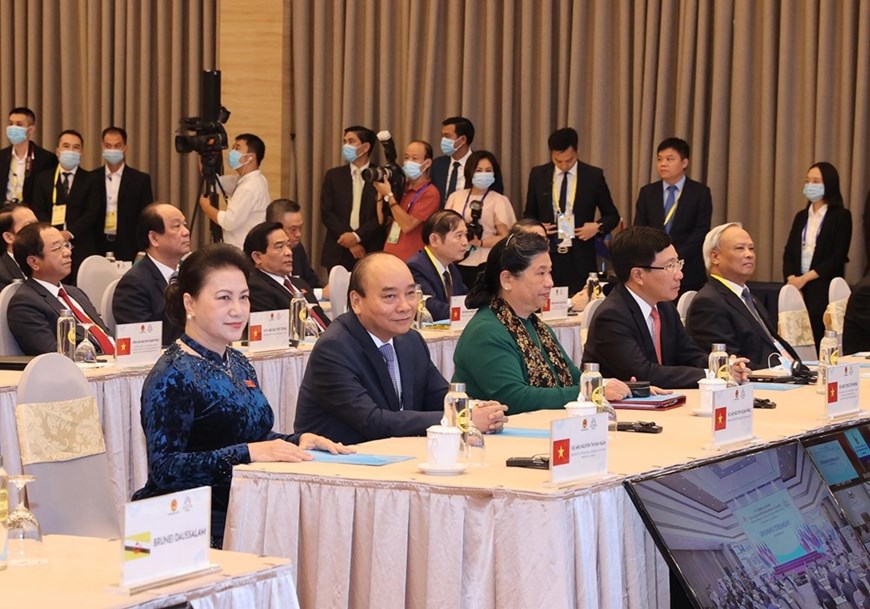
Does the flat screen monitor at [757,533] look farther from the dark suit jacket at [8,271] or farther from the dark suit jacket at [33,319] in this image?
the dark suit jacket at [8,271]

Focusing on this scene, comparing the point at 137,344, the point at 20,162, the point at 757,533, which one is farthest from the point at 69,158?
the point at 757,533

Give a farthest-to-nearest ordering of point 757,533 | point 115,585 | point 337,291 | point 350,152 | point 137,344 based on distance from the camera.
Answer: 1. point 350,152
2. point 337,291
3. point 137,344
4. point 757,533
5. point 115,585

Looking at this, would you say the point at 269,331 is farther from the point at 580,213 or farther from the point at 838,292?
the point at 580,213

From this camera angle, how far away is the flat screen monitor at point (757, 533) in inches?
123

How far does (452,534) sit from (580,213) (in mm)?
6720

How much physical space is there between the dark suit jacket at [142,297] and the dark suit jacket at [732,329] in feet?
7.27

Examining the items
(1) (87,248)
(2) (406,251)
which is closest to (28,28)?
(1) (87,248)

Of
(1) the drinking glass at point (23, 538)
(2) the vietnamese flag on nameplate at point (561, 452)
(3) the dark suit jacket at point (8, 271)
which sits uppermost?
(3) the dark suit jacket at point (8, 271)

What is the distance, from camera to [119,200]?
10.8m

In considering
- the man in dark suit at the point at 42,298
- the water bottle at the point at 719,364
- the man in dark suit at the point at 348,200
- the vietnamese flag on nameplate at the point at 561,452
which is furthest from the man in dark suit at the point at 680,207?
the vietnamese flag on nameplate at the point at 561,452

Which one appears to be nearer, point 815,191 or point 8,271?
point 8,271

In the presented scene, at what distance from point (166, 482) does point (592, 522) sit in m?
1.00

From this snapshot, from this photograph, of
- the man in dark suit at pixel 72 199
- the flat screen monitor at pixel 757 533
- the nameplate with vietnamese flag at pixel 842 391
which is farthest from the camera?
the man in dark suit at pixel 72 199

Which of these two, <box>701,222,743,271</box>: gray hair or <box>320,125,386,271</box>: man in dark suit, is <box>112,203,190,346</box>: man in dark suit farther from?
<box>320,125,386,271</box>: man in dark suit
